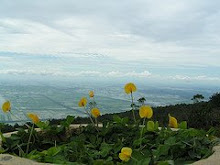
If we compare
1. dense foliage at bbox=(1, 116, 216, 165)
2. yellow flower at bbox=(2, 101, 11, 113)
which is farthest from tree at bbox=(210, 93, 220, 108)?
yellow flower at bbox=(2, 101, 11, 113)

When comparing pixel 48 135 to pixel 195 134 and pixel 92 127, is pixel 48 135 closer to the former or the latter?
pixel 92 127

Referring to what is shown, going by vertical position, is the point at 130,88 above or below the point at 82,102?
above

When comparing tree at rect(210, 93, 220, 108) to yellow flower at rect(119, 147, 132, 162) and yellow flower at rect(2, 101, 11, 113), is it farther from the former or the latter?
yellow flower at rect(119, 147, 132, 162)

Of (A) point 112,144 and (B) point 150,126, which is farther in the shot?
(B) point 150,126

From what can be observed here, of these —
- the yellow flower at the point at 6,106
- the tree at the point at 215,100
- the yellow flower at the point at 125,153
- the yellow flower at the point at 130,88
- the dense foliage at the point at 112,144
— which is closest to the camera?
the yellow flower at the point at 125,153

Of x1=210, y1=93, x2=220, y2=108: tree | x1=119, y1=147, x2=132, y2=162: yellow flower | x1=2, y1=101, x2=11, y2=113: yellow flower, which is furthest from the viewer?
x1=210, y1=93, x2=220, y2=108: tree

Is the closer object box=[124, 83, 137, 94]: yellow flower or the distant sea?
box=[124, 83, 137, 94]: yellow flower

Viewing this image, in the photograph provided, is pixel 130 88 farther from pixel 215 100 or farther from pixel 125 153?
pixel 215 100

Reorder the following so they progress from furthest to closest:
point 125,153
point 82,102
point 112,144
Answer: point 82,102
point 112,144
point 125,153

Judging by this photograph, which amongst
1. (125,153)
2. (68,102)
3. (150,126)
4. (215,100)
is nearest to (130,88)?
(150,126)

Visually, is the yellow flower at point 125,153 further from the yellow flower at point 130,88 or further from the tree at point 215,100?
the tree at point 215,100

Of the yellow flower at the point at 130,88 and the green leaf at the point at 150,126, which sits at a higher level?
the yellow flower at the point at 130,88

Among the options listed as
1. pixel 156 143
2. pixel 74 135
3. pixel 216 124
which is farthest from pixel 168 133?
pixel 216 124

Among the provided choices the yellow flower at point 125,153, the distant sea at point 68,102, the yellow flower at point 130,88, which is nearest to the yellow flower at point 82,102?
the distant sea at point 68,102
